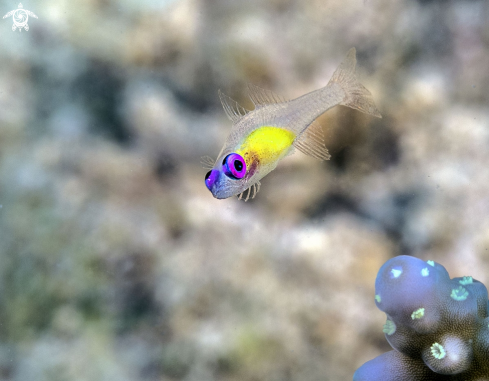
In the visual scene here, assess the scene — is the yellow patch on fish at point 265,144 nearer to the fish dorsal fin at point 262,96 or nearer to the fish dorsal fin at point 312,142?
the fish dorsal fin at point 312,142

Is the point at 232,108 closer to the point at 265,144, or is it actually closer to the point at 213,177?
the point at 265,144

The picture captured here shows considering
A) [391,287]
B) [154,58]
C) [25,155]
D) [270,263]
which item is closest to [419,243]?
[391,287]

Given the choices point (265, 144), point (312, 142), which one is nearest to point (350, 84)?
point (312, 142)

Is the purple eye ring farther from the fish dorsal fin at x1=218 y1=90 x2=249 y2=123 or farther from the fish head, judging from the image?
the fish dorsal fin at x1=218 y1=90 x2=249 y2=123

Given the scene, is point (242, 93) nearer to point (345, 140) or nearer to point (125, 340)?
point (345, 140)

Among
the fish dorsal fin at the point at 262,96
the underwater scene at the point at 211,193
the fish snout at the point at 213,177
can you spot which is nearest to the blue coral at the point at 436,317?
the underwater scene at the point at 211,193
